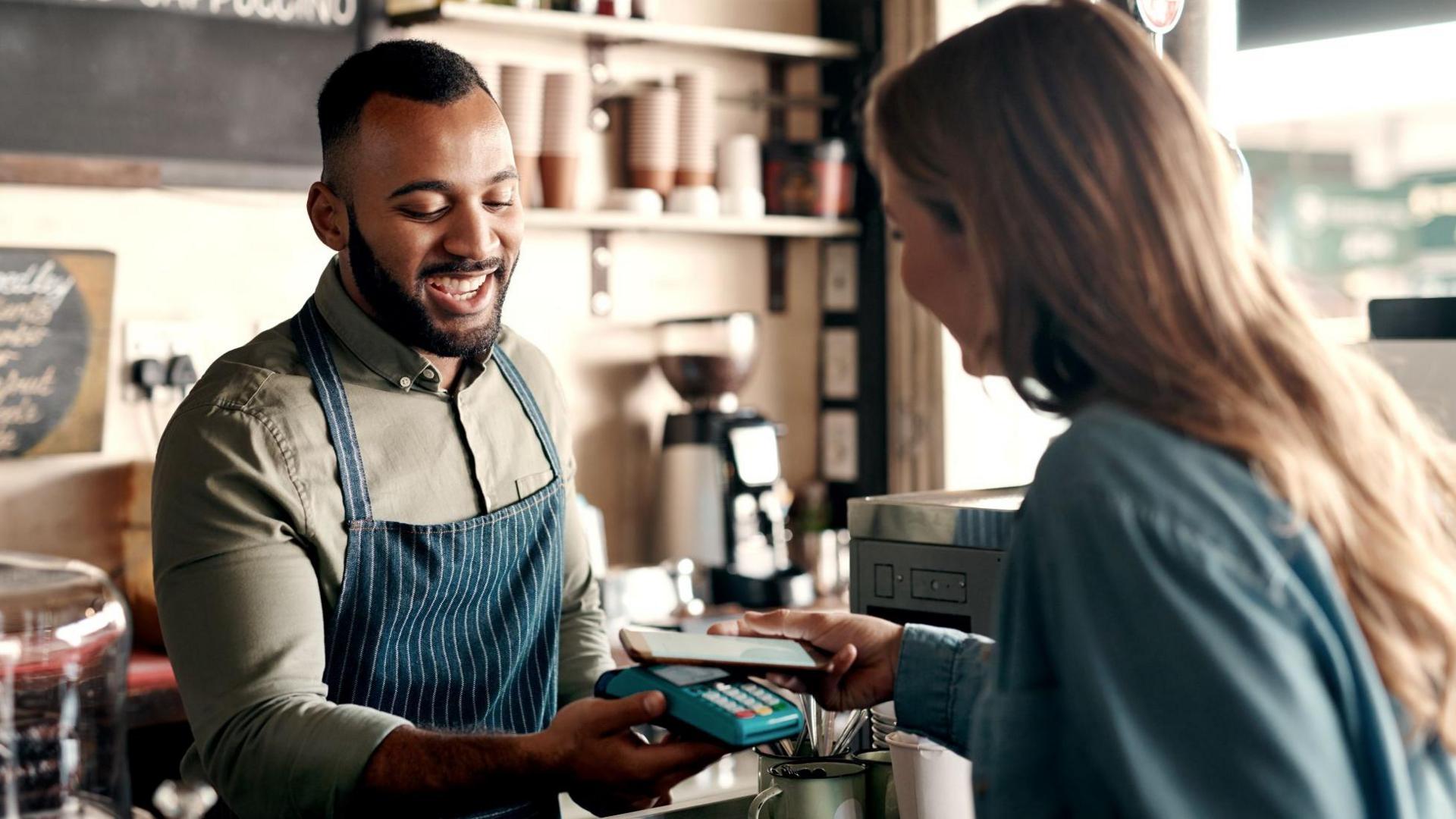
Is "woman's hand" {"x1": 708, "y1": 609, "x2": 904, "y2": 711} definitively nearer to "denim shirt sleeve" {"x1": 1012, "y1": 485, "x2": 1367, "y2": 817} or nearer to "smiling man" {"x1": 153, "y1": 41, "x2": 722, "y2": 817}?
"smiling man" {"x1": 153, "y1": 41, "x2": 722, "y2": 817}

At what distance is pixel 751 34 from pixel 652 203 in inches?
20.0

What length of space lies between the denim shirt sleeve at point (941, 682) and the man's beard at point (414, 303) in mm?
686

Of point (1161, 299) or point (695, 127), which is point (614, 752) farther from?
point (695, 127)

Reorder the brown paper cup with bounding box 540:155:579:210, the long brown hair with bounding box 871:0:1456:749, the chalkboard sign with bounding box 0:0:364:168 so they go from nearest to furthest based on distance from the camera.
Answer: the long brown hair with bounding box 871:0:1456:749, the chalkboard sign with bounding box 0:0:364:168, the brown paper cup with bounding box 540:155:579:210

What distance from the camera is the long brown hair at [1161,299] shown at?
962mm

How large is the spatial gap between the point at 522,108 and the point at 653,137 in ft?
1.23

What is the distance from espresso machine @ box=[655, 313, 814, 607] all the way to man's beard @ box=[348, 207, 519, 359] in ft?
6.24

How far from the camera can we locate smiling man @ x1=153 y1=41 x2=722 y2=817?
4.95ft

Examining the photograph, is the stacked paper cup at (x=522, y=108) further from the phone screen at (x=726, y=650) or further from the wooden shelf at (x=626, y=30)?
the phone screen at (x=726, y=650)

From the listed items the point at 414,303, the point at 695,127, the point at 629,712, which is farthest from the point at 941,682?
the point at 695,127

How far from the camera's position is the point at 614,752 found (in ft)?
4.57

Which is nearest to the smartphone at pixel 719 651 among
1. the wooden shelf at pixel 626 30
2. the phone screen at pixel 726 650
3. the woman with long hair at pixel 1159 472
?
the phone screen at pixel 726 650

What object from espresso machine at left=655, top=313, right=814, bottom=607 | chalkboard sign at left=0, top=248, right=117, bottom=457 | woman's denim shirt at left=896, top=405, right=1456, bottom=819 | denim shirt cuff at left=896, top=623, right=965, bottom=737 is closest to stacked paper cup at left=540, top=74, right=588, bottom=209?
espresso machine at left=655, top=313, right=814, bottom=607

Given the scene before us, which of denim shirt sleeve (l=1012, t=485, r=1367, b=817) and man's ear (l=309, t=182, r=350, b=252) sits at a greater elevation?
man's ear (l=309, t=182, r=350, b=252)
